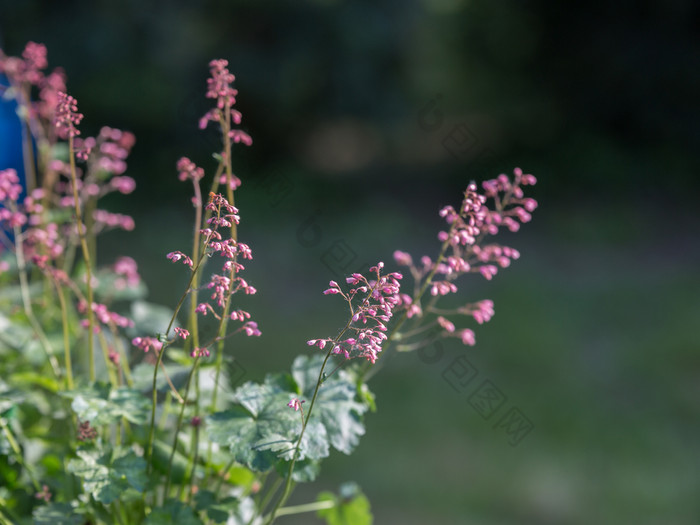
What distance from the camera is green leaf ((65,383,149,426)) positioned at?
0.78 meters

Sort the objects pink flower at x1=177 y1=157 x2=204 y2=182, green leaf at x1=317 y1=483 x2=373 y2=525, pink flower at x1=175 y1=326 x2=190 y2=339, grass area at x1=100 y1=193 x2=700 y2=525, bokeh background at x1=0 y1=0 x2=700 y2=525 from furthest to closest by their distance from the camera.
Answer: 1. bokeh background at x1=0 y1=0 x2=700 y2=525
2. grass area at x1=100 y1=193 x2=700 y2=525
3. green leaf at x1=317 y1=483 x2=373 y2=525
4. pink flower at x1=177 y1=157 x2=204 y2=182
5. pink flower at x1=175 y1=326 x2=190 y2=339

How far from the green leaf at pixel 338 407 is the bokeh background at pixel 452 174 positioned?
1.95 meters

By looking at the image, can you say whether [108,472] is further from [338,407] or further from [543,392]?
[543,392]

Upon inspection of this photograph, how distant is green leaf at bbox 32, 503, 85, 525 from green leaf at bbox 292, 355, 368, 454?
31cm

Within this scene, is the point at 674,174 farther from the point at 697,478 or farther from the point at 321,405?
the point at 321,405

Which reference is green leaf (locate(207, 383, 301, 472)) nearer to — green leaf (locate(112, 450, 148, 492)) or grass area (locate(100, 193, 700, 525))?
green leaf (locate(112, 450, 148, 492))

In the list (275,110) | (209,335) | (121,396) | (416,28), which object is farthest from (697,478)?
(275,110)

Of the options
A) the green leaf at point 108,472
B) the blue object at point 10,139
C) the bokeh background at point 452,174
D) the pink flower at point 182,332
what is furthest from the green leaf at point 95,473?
the bokeh background at point 452,174

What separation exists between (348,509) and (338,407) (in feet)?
0.86

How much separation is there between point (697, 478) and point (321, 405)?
242cm

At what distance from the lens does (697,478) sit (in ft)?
8.74

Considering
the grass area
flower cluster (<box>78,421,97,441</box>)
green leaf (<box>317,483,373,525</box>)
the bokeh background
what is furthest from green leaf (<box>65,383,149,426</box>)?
the bokeh background

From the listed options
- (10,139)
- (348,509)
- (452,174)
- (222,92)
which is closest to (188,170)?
(222,92)

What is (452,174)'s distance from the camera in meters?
6.01
